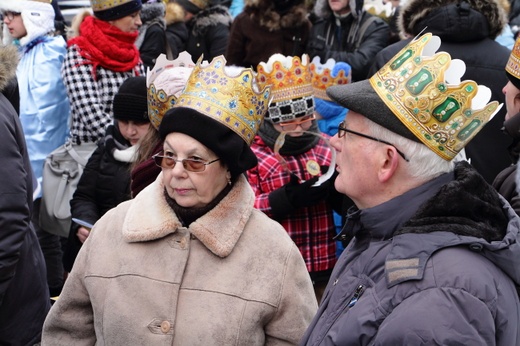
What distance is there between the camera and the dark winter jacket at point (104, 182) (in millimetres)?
4457

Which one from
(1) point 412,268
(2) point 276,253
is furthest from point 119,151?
(1) point 412,268

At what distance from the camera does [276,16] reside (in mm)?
6863

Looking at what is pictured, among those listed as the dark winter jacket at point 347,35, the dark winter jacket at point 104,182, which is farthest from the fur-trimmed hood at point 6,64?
the dark winter jacket at point 347,35

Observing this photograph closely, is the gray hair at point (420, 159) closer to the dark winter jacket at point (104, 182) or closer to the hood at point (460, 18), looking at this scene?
the dark winter jacket at point (104, 182)

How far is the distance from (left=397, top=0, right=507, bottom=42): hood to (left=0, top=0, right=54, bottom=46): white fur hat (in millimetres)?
2778

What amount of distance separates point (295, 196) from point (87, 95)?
208 cm

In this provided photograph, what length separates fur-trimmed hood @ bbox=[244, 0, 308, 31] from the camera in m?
6.86

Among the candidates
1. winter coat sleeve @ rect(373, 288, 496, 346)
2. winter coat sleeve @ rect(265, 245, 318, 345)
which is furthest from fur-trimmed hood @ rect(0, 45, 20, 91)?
winter coat sleeve @ rect(373, 288, 496, 346)

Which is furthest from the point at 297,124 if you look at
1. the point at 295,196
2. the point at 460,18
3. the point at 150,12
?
the point at 150,12

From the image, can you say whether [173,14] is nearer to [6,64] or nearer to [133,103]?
[133,103]

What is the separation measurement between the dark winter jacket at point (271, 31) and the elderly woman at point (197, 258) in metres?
3.73

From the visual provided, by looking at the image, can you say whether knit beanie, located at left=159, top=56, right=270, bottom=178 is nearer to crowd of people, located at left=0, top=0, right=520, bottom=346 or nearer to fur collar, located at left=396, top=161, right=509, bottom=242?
crowd of people, located at left=0, top=0, right=520, bottom=346

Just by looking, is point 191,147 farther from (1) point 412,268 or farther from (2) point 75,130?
(2) point 75,130

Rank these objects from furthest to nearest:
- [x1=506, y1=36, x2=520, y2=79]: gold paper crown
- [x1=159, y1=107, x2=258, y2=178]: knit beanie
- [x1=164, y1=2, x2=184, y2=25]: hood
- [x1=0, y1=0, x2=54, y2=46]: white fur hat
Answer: [x1=164, y1=2, x2=184, y2=25]: hood < [x1=0, y1=0, x2=54, y2=46]: white fur hat < [x1=506, y1=36, x2=520, y2=79]: gold paper crown < [x1=159, y1=107, x2=258, y2=178]: knit beanie
